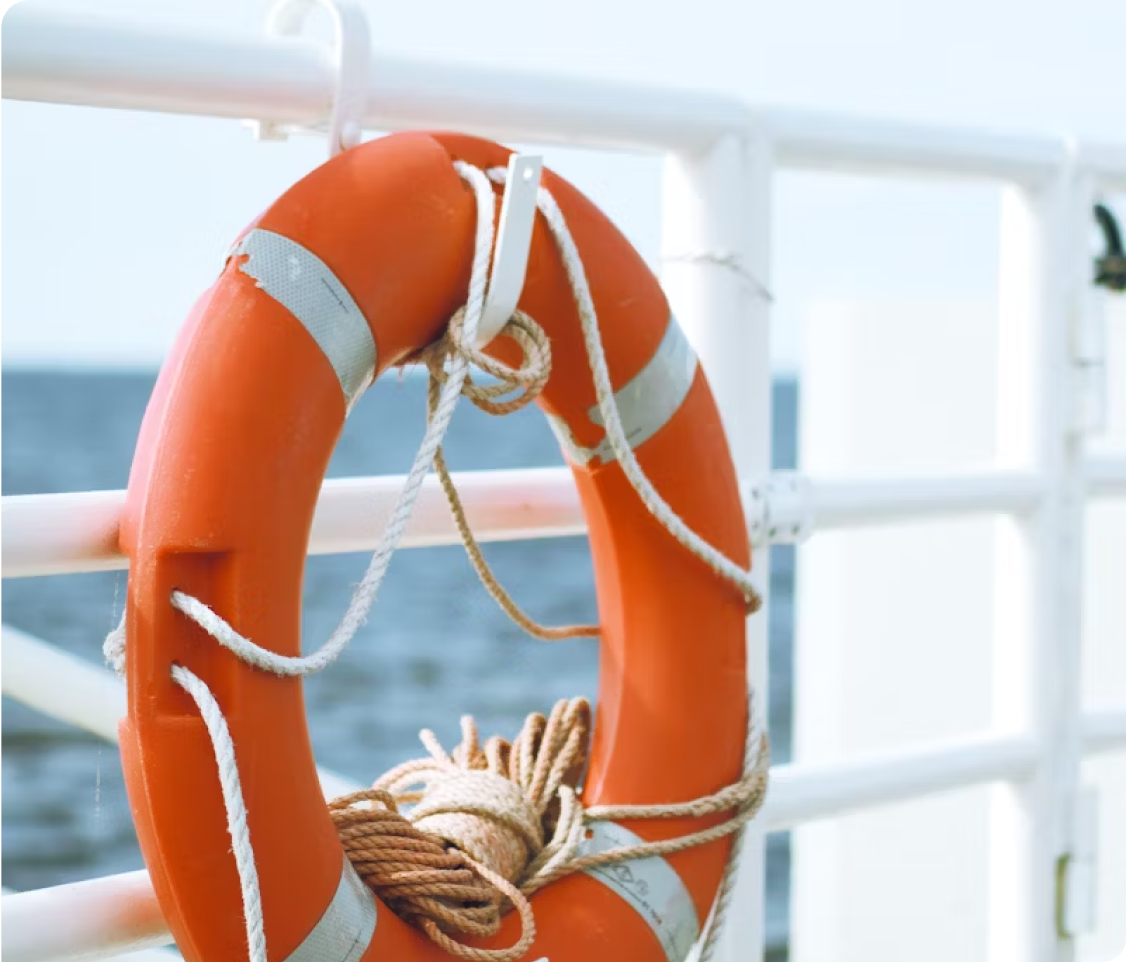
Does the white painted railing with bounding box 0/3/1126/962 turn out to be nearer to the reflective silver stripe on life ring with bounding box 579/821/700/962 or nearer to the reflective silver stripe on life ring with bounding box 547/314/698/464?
the reflective silver stripe on life ring with bounding box 547/314/698/464

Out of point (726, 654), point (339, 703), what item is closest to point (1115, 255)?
point (726, 654)

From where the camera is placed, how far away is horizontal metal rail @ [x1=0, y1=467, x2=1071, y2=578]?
1202mm

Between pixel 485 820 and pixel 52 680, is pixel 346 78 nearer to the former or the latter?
pixel 485 820

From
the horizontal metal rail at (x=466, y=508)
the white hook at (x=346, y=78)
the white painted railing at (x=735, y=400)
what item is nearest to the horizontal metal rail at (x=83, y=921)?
the white painted railing at (x=735, y=400)

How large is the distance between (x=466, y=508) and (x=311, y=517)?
27cm

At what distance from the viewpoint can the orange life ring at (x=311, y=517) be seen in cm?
116

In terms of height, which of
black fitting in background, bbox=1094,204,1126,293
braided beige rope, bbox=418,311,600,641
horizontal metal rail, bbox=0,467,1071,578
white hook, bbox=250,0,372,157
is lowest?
horizontal metal rail, bbox=0,467,1071,578

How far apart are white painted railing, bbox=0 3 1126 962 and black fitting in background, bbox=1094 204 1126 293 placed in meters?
0.04

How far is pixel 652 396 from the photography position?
1.41 metres

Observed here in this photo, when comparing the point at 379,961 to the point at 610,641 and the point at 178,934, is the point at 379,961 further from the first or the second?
the point at 610,641

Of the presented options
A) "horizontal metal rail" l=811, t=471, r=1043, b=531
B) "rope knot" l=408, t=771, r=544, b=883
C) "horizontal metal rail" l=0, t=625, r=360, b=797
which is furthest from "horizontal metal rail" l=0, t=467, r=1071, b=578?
"horizontal metal rail" l=0, t=625, r=360, b=797

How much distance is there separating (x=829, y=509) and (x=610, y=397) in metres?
0.44

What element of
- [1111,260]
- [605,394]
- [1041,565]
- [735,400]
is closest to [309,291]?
[605,394]

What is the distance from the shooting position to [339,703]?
14.7m
